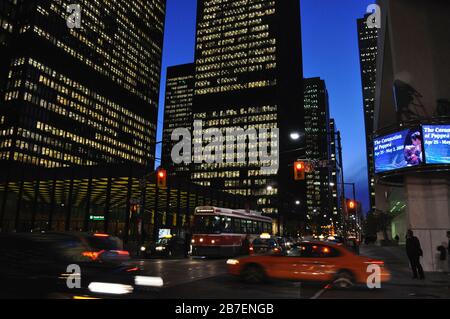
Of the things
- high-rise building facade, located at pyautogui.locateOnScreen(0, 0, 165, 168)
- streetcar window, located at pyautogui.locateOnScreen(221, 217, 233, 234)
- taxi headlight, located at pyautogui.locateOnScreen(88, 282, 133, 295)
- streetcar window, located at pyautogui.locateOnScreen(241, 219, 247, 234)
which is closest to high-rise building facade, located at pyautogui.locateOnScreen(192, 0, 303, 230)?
high-rise building facade, located at pyautogui.locateOnScreen(0, 0, 165, 168)

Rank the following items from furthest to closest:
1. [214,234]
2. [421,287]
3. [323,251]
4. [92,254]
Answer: [214,234]
[421,287]
[323,251]
[92,254]

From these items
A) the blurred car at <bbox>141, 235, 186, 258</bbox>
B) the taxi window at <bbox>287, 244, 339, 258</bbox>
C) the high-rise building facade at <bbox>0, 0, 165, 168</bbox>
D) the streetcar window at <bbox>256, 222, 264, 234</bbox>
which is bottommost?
the blurred car at <bbox>141, 235, 186, 258</bbox>

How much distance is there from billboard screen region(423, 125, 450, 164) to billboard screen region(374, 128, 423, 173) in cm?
31

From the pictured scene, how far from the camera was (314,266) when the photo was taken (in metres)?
12.8

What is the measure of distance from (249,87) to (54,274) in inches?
6749

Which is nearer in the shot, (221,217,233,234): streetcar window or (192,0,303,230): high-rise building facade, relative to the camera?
(221,217,233,234): streetcar window

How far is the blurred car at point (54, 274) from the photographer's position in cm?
804

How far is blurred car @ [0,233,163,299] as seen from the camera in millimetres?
8039

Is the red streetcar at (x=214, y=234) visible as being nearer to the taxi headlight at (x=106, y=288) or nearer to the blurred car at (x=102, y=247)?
the blurred car at (x=102, y=247)

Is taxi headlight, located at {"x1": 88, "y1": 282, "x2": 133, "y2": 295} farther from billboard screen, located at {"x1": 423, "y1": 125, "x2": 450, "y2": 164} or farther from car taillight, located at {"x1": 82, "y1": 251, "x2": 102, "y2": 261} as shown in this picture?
billboard screen, located at {"x1": 423, "y1": 125, "x2": 450, "y2": 164}

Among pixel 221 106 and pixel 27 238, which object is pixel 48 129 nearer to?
pixel 221 106

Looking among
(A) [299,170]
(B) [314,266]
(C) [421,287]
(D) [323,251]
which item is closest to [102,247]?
(B) [314,266]

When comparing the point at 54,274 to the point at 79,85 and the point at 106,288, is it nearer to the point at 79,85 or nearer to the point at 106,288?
the point at 106,288

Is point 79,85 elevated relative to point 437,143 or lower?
elevated
